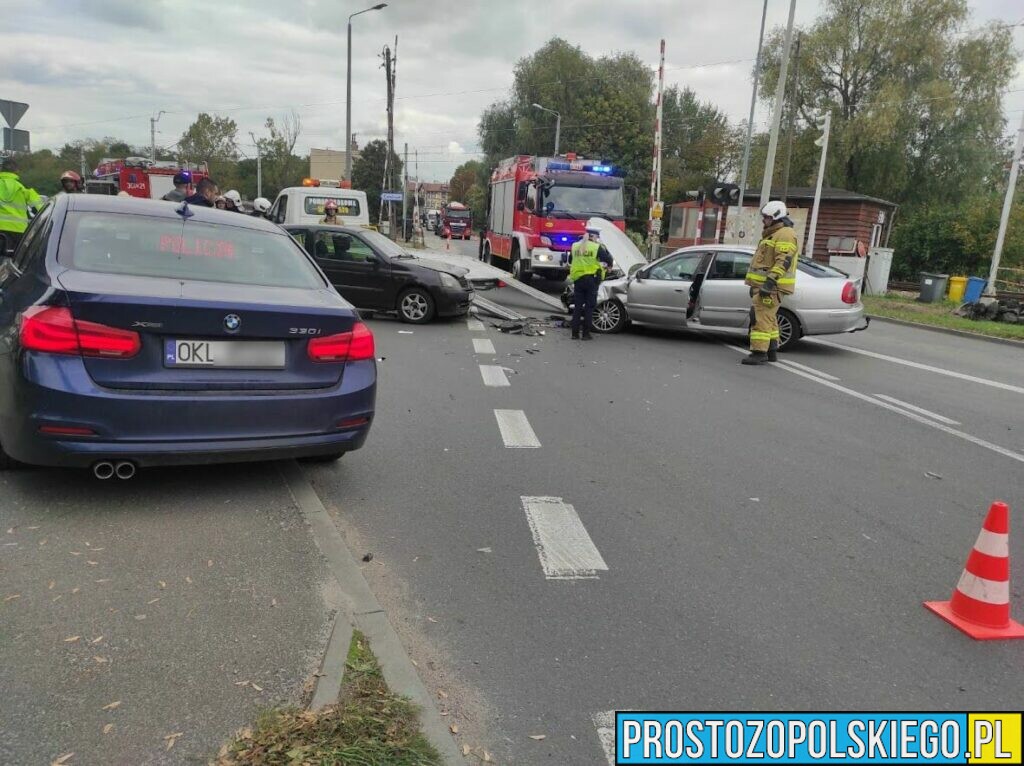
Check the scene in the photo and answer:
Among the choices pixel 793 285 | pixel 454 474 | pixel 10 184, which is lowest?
pixel 454 474

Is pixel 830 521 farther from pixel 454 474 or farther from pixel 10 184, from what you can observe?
pixel 10 184

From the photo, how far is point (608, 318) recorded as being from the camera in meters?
12.6

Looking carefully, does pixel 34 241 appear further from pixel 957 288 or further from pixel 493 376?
pixel 957 288

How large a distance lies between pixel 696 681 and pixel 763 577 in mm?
1057

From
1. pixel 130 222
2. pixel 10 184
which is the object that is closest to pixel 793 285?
pixel 130 222

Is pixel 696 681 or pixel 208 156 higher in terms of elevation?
pixel 208 156

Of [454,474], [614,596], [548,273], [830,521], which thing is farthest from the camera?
[548,273]

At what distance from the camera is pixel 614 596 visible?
3.52 metres

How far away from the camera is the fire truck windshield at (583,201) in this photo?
1877cm

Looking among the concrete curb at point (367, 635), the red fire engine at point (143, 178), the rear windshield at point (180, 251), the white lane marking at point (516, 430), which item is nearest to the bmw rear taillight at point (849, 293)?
the white lane marking at point (516, 430)

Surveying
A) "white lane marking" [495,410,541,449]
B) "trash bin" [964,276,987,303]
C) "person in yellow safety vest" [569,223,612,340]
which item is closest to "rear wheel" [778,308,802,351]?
"person in yellow safety vest" [569,223,612,340]

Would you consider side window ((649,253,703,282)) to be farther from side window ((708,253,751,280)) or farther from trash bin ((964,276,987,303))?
trash bin ((964,276,987,303))

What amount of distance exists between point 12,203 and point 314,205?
27.6 ft

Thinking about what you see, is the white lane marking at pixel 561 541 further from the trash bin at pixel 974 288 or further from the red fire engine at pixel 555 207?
the trash bin at pixel 974 288
